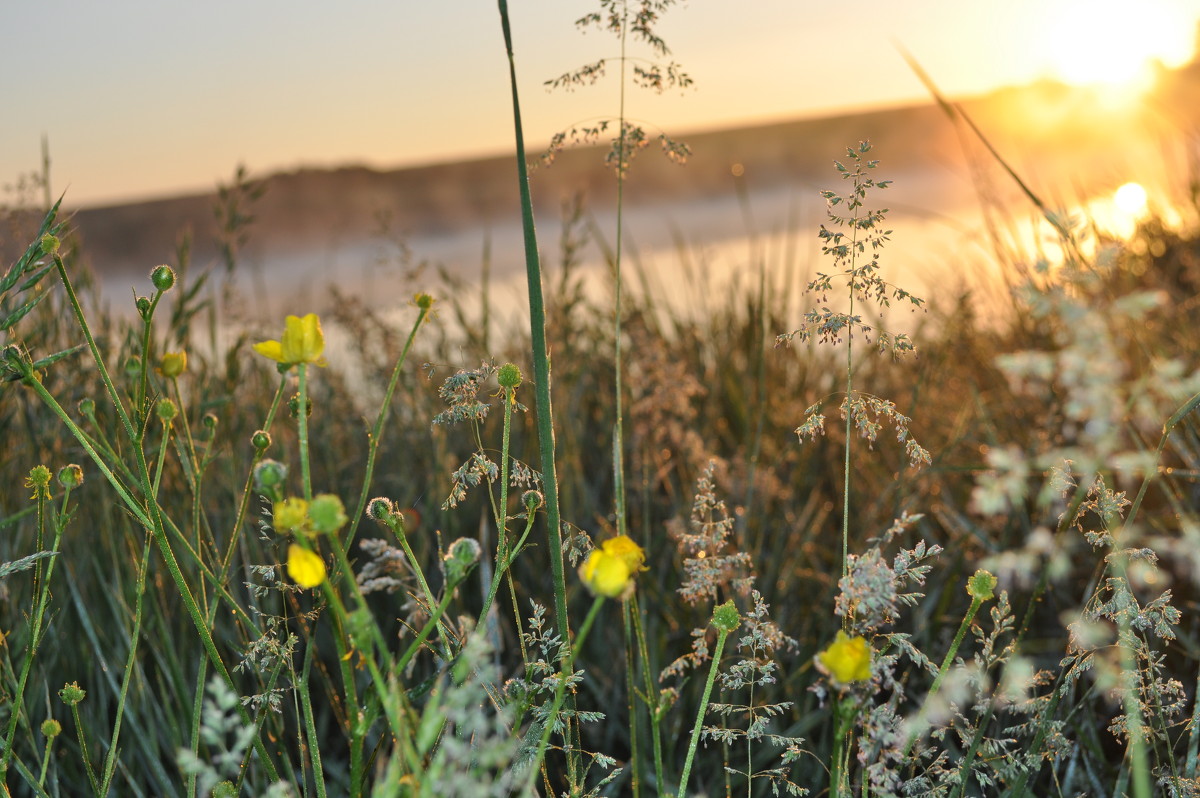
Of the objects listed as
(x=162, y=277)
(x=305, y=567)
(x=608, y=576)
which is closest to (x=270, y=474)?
(x=305, y=567)

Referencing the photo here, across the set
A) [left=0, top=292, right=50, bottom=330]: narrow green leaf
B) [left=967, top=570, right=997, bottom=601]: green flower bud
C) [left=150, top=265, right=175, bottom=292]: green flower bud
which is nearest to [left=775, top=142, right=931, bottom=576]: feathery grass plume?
[left=967, top=570, right=997, bottom=601]: green flower bud

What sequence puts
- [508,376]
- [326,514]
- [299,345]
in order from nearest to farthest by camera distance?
[326,514] → [299,345] → [508,376]

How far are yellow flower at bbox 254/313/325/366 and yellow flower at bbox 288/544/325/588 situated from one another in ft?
0.55

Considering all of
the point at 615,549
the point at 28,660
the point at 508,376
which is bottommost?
the point at 28,660

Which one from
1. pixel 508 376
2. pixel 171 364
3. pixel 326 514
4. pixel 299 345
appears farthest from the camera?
pixel 171 364

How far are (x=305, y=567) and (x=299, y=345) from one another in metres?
0.20

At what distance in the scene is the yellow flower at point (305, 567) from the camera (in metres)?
0.63

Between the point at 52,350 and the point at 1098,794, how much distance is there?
197cm

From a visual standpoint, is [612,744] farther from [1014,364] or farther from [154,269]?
[1014,364]

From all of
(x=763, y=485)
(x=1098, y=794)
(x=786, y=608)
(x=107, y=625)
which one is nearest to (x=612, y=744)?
(x=786, y=608)

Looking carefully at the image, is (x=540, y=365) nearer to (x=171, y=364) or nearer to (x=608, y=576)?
(x=608, y=576)

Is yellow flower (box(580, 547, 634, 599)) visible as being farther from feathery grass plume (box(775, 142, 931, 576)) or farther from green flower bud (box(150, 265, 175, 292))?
green flower bud (box(150, 265, 175, 292))

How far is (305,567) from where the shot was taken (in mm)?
637

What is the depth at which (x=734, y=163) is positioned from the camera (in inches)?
98.8
